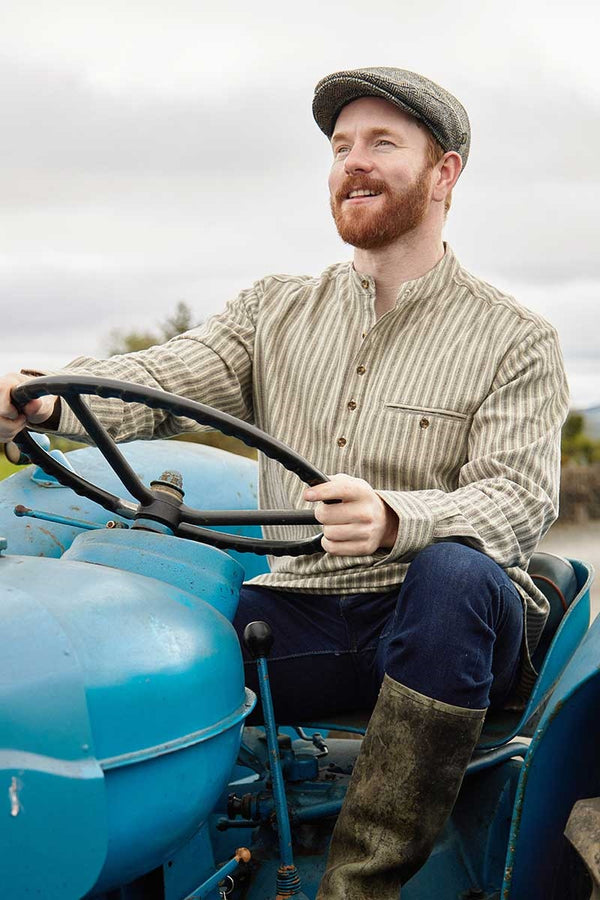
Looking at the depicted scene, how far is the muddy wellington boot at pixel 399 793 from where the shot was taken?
1535 mm

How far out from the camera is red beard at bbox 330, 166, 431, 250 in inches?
83.4

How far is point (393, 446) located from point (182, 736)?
76 centimetres

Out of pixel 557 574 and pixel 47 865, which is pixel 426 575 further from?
pixel 47 865

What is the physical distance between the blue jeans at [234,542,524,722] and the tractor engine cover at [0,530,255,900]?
264 millimetres

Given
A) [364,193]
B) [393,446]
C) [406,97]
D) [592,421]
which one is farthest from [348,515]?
[592,421]

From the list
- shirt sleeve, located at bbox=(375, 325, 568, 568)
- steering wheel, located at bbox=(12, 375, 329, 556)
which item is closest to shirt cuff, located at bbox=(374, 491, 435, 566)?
shirt sleeve, located at bbox=(375, 325, 568, 568)

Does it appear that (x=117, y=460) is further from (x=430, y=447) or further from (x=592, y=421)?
(x=592, y=421)

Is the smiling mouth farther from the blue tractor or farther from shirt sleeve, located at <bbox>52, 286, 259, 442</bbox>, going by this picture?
the blue tractor

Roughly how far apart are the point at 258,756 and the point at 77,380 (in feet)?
2.64

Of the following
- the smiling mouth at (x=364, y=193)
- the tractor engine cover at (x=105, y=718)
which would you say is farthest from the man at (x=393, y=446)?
the tractor engine cover at (x=105, y=718)

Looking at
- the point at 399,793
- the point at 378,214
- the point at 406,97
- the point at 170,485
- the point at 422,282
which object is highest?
the point at 406,97

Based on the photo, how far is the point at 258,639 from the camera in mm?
1733

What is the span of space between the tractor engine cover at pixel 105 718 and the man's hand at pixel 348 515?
202 mm

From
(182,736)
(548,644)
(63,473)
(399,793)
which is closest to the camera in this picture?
(182,736)
